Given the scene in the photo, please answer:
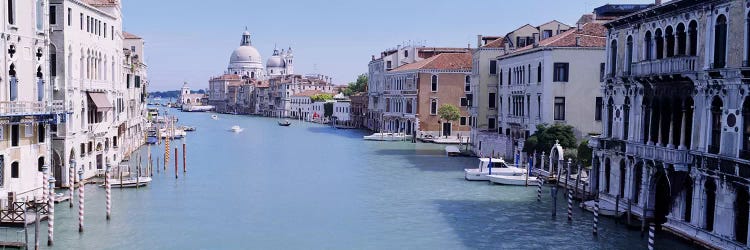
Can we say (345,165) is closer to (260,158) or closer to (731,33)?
(260,158)

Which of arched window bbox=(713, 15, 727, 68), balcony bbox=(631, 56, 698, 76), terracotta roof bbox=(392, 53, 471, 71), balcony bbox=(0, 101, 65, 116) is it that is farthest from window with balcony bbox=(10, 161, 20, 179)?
terracotta roof bbox=(392, 53, 471, 71)

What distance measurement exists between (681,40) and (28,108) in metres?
12.3

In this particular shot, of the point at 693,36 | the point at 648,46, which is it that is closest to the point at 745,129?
the point at 693,36

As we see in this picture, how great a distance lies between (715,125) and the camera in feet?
40.7

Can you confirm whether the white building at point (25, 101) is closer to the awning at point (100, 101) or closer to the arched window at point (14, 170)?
the arched window at point (14, 170)

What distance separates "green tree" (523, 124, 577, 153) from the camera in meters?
22.4

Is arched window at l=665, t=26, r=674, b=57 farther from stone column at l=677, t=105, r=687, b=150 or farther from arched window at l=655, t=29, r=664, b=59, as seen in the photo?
stone column at l=677, t=105, r=687, b=150

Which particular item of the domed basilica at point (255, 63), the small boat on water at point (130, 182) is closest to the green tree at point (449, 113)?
the small boat on water at point (130, 182)

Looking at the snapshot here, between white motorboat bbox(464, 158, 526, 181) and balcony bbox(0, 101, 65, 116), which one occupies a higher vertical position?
balcony bbox(0, 101, 65, 116)

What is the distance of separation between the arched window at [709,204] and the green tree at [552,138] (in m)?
9.81

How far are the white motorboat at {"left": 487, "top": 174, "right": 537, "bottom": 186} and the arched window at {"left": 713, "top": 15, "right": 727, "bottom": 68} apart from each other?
957 cm

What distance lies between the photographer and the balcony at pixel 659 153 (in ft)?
43.2

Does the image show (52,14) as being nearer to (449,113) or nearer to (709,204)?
(709,204)

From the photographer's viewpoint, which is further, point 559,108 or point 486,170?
point 559,108
